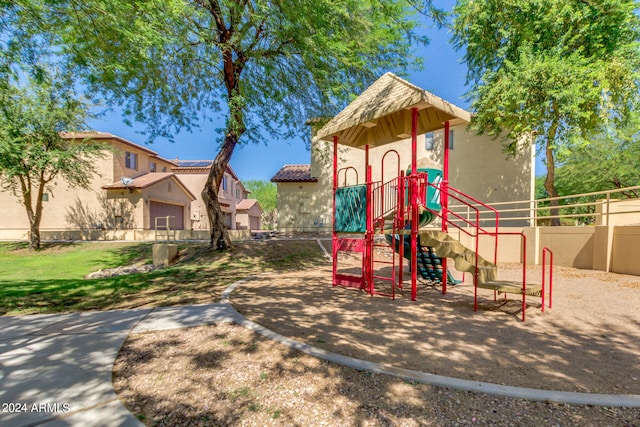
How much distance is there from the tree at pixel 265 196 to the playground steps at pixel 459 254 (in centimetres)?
5446

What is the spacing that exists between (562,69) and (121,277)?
18.7 metres

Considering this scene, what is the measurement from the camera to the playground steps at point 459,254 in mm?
5848

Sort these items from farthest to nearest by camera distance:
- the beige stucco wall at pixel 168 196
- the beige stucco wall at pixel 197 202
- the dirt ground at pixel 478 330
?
the beige stucco wall at pixel 197 202 → the beige stucco wall at pixel 168 196 → the dirt ground at pixel 478 330

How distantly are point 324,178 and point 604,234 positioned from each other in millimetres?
15448

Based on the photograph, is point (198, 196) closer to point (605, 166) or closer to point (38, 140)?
point (38, 140)

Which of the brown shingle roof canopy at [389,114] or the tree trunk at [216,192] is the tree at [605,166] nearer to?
the brown shingle roof canopy at [389,114]

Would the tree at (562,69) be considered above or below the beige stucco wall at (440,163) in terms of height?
above

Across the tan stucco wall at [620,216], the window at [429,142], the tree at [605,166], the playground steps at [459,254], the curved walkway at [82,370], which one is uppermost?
the window at [429,142]

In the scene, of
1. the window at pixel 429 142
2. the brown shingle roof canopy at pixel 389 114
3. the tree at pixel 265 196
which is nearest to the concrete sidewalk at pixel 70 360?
the brown shingle roof canopy at pixel 389 114

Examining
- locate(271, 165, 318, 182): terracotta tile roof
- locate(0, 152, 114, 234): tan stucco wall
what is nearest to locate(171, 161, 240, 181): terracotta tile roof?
locate(0, 152, 114, 234): tan stucco wall

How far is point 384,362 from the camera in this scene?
3.29m

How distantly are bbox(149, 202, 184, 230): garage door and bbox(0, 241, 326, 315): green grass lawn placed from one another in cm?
535

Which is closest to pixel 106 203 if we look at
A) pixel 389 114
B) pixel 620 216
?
pixel 389 114

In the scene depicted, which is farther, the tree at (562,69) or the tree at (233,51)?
the tree at (562,69)
